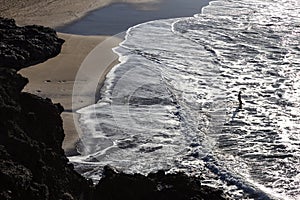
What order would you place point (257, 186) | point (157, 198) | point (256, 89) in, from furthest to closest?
1. point (256, 89)
2. point (257, 186)
3. point (157, 198)

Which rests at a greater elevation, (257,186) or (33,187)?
(33,187)

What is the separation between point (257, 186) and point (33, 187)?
5788 millimetres

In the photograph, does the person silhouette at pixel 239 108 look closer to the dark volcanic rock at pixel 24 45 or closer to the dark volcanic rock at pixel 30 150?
the dark volcanic rock at pixel 24 45

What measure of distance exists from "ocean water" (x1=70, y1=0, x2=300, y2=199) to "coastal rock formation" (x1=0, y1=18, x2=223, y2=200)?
2.93 metres

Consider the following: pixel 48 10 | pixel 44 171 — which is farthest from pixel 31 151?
pixel 48 10

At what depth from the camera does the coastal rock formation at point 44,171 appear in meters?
5.80

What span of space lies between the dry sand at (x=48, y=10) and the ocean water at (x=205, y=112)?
13.6ft

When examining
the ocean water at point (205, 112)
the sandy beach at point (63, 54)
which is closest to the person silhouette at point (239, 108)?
the ocean water at point (205, 112)

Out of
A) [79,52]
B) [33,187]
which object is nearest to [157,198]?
[33,187]

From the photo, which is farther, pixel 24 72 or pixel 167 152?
pixel 24 72

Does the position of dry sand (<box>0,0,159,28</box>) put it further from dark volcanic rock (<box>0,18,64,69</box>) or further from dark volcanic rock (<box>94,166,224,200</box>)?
dark volcanic rock (<box>94,166,224,200</box>)

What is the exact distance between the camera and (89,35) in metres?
22.9

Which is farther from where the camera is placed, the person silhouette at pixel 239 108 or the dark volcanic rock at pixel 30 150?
the person silhouette at pixel 239 108

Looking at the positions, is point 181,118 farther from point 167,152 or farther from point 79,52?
point 79,52
